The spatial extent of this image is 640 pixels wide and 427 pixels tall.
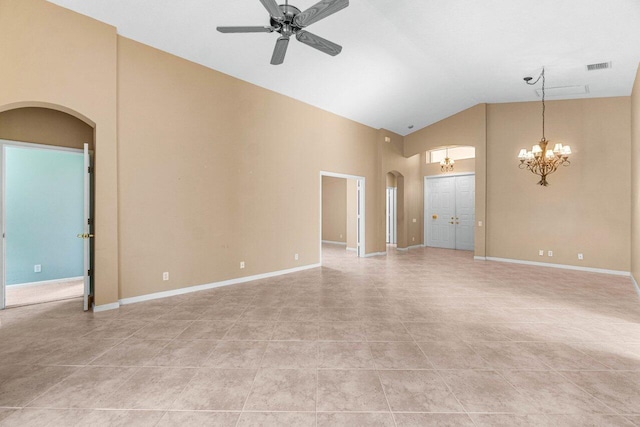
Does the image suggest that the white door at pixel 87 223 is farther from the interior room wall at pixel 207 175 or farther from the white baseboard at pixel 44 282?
the white baseboard at pixel 44 282

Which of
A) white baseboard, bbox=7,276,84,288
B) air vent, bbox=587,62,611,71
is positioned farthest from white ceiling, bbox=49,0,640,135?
white baseboard, bbox=7,276,84,288

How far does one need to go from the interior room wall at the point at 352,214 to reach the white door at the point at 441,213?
3187 mm

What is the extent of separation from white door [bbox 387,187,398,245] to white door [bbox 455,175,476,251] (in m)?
2.09

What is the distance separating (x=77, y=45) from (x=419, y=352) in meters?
5.40

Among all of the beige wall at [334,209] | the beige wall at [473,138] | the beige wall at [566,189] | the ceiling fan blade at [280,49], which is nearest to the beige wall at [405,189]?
the beige wall at [473,138]

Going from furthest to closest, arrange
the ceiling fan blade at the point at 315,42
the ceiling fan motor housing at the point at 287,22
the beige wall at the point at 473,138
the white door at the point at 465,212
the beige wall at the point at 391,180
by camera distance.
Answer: the beige wall at the point at 391,180 < the white door at the point at 465,212 < the beige wall at the point at 473,138 < the ceiling fan blade at the point at 315,42 < the ceiling fan motor housing at the point at 287,22

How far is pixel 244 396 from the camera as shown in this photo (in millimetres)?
2129

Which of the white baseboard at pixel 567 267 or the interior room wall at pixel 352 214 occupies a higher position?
the interior room wall at pixel 352 214

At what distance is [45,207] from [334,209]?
8.09 m

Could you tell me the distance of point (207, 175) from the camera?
16.1ft

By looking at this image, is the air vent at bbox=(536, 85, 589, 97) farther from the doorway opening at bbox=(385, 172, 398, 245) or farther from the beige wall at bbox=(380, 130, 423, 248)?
the doorway opening at bbox=(385, 172, 398, 245)

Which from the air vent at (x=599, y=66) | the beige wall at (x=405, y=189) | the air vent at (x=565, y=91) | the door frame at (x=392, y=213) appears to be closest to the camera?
the air vent at (x=599, y=66)

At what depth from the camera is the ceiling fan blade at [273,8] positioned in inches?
101

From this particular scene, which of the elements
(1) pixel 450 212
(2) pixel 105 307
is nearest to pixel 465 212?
(1) pixel 450 212
